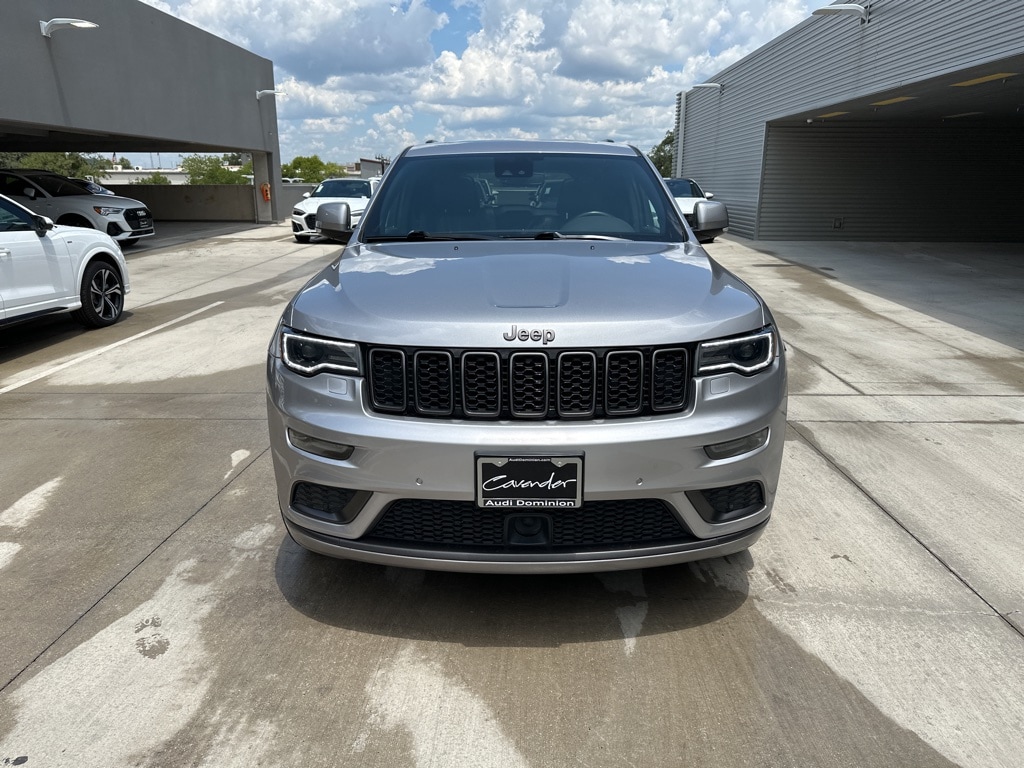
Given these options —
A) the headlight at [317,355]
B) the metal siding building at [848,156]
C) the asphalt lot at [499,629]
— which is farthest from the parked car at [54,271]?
the metal siding building at [848,156]

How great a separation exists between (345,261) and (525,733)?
82.2 inches

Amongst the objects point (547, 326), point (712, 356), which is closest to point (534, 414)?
point (547, 326)

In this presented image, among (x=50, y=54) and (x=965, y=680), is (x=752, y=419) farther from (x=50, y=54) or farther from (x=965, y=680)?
(x=50, y=54)

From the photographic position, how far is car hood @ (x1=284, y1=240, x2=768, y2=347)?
261 centimetres

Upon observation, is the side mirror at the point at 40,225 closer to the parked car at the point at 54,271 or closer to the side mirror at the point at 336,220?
the parked car at the point at 54,271

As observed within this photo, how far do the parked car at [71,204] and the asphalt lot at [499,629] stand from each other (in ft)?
41.6

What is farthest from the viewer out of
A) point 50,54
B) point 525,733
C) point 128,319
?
point 50,54

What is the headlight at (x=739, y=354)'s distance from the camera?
2.67m

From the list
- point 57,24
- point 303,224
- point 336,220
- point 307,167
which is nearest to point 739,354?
point 336,220

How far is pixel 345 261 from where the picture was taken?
3.47 m

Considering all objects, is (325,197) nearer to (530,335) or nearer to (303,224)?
(303,224)

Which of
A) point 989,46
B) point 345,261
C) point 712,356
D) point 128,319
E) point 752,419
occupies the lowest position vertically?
point 128,319

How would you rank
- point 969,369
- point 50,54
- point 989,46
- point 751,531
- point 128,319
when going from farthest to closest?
1. point 50,54
2. point 989,46
3. point 128,319
4. point 969,369
5. point 751,531

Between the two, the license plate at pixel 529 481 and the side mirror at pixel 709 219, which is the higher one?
the side mirror at pixel 709 219
